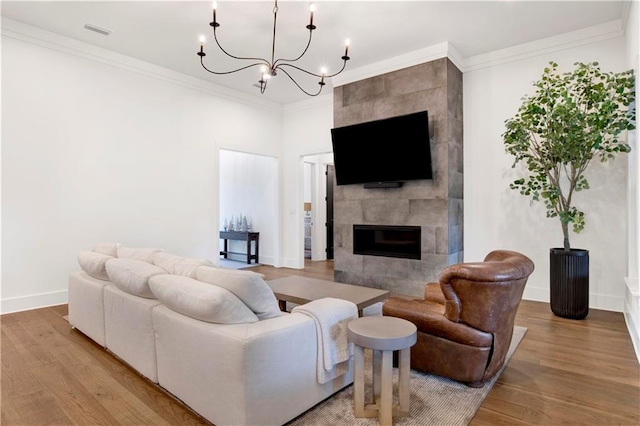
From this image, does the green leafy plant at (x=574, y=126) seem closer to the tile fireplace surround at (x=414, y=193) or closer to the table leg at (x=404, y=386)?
the tile fireplace surround at (x=414, y=193)

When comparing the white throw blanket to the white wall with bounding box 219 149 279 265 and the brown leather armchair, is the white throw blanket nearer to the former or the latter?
the brown leather armchair

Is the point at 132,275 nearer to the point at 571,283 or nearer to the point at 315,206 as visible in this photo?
the point at 571,283

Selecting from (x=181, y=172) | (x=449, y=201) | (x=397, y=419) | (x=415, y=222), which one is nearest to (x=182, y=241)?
(x=181, y=172)

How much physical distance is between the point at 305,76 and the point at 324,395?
4.75 metres

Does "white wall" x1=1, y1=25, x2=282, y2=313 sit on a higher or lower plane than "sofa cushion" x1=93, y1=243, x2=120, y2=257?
higher

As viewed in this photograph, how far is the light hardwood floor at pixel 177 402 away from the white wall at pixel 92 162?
1.08 metres

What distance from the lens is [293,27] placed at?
159 inches

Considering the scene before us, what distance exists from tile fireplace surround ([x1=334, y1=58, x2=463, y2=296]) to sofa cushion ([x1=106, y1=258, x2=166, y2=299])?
10.9ft

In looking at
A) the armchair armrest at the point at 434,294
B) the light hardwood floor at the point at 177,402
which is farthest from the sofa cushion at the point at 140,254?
the armchair armrest at the point at 434,294

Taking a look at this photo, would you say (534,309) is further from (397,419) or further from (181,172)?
(181,172)

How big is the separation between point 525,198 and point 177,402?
4.36 metres

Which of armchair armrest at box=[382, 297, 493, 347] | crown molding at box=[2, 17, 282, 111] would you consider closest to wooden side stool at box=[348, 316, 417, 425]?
armchair armrest at box=[382, 297, 493, 347]

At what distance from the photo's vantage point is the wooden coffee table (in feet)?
9.93

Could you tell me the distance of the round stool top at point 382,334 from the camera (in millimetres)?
1779
